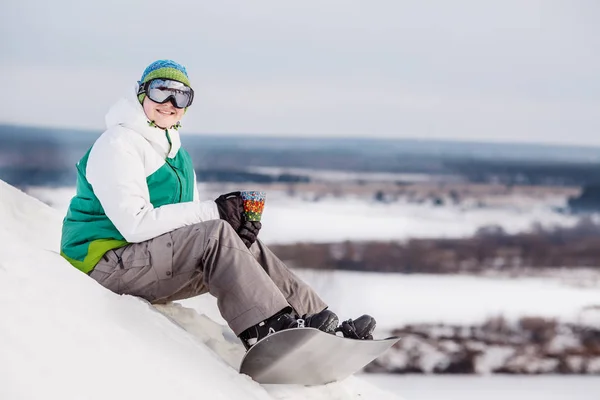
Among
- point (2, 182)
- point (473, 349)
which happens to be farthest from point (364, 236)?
point (2, 182)

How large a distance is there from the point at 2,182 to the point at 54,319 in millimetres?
2332

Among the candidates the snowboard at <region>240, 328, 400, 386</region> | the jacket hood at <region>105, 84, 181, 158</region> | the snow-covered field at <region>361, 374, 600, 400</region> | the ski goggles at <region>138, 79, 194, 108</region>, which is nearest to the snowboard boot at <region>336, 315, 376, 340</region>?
the snowboard at <region>240, 328, 400, 386</region>

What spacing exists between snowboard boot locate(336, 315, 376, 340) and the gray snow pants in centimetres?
27

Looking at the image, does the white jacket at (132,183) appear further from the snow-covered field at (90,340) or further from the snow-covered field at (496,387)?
the snow-covered field at (496,387)

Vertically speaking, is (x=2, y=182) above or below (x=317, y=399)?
above

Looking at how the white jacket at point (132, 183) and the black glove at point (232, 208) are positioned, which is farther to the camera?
the black glove at point (232, 208)

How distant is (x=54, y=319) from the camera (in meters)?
3.16

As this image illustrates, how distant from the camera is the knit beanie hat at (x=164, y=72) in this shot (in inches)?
152

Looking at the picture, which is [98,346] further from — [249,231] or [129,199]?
[249,231]

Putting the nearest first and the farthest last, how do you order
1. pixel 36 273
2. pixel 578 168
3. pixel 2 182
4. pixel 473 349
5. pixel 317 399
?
pixel 36 273, pixel 317 399, pixel 2 182, pixel 473 349, pixel 578 168

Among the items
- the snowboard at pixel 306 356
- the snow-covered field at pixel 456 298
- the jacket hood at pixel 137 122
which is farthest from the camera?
the snow-covered field at pixel 456 298

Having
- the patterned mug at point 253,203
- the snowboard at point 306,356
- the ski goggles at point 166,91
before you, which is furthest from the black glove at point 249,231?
the ski goggles at point 166,91

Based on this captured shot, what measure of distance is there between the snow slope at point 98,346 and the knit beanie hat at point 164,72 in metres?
0.88

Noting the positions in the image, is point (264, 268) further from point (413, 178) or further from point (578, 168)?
point (578, 168)
